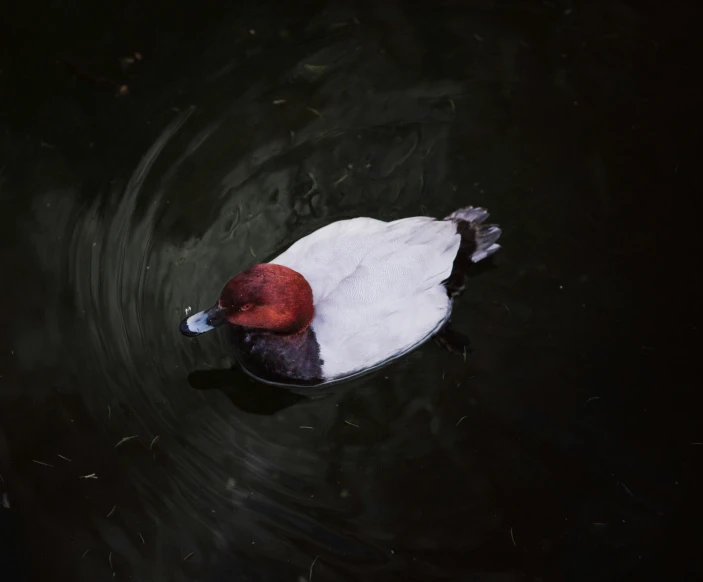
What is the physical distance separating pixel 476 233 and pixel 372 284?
30.6 inches

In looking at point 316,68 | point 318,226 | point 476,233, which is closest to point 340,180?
point 318,226

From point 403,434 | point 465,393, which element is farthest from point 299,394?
point 465,393

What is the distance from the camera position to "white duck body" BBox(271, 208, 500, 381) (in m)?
2.80

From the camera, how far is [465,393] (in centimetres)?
326

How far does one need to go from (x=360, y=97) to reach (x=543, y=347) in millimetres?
1751

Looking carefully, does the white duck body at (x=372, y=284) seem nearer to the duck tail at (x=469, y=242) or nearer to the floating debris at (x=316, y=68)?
the duck tail at (x=469, y=242)

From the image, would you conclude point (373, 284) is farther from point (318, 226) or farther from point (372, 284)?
point (318, 226)

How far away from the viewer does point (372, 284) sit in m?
2.80

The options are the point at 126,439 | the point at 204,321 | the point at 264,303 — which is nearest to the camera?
the point at 264,303

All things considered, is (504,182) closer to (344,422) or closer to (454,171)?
(454,171)

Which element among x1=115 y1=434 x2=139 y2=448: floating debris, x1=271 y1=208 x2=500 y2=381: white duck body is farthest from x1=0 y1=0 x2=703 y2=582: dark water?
x1=271 y1=208 x2=500 y2=381: white duck body

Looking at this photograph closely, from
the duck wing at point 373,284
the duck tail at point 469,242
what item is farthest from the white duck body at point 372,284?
the duck tail at point 469,242

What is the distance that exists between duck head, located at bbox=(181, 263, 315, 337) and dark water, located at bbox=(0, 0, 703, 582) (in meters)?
0.54

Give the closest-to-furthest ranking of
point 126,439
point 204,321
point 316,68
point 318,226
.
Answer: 1. point 204,321
2. point 126,439
3. point 318,226
4. point 316,68
